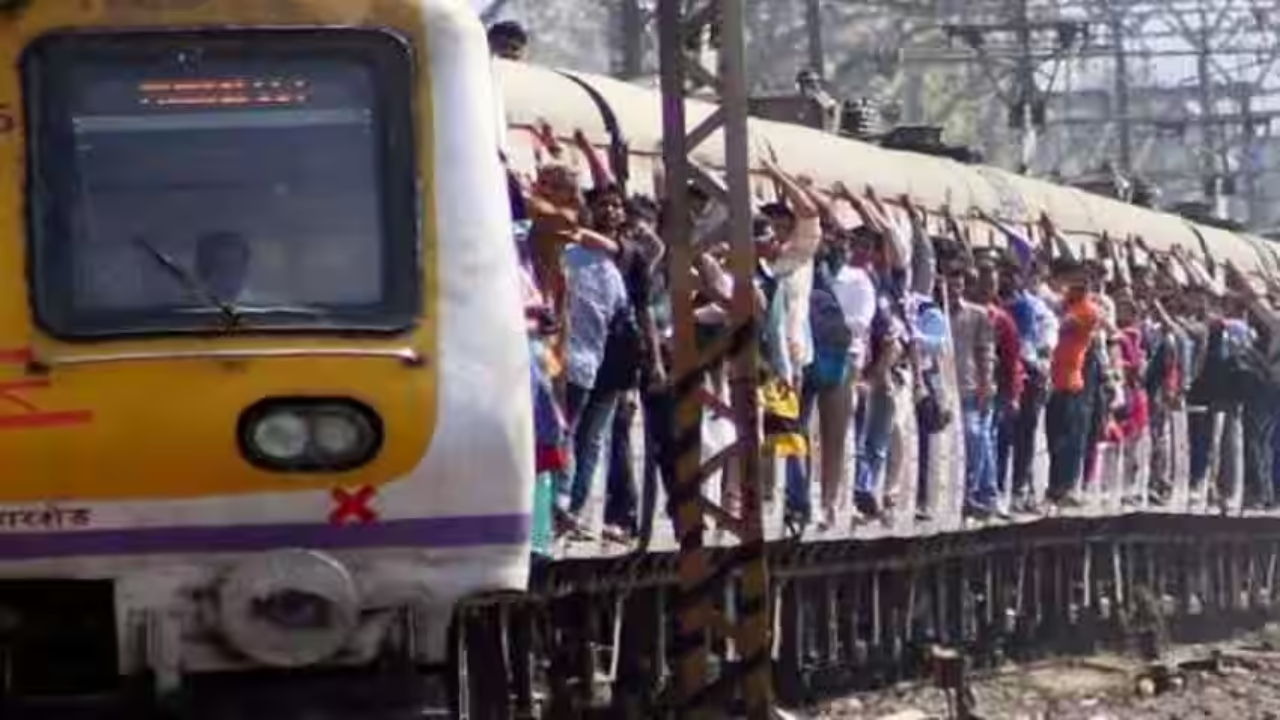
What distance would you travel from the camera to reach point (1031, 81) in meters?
36.9

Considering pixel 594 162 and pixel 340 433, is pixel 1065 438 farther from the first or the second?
pixel 340 433

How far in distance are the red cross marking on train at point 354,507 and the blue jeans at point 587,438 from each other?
4532 mm

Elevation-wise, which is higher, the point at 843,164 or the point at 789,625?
the point at 843,164

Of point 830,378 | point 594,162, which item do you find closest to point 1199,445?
point 830,378

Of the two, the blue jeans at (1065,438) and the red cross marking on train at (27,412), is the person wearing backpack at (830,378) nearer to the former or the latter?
the blue jeans at (1065,438)

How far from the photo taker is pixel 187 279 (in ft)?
24.0

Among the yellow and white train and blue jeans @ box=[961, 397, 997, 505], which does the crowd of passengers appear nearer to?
blue jeans @ box=[961, 397, 997, 505]

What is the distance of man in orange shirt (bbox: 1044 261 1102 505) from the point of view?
61.8 ft

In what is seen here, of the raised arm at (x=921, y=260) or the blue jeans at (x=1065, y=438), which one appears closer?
the raised arm at (x=921, y=260)

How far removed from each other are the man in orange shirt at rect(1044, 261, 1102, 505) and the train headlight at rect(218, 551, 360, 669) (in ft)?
39.2

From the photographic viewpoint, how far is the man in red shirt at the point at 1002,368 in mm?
17547

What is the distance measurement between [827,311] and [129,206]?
7363 millimetres

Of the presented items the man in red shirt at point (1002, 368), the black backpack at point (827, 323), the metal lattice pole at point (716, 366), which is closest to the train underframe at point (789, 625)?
the metal lattice pole at point (716, 366)

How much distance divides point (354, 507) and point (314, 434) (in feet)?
0.59
